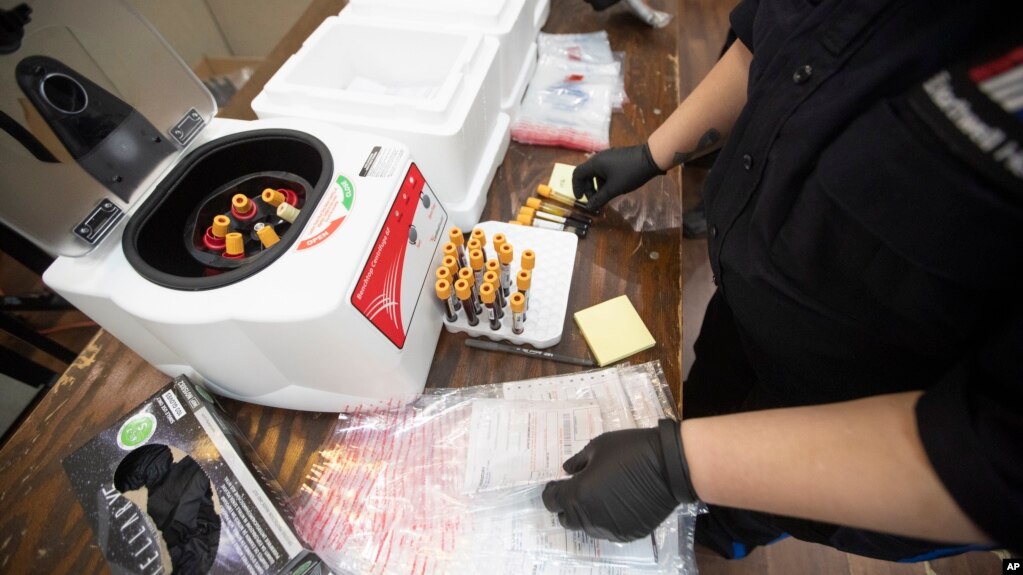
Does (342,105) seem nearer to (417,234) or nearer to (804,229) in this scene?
(417,234)

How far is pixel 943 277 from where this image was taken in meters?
0.38

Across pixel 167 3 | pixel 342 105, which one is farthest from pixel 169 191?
pixel 167 3

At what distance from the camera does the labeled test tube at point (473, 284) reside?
2.14ft

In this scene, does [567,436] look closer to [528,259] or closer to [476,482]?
[476,482]

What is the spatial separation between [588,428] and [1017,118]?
503mm

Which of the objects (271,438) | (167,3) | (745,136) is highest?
(745,136)

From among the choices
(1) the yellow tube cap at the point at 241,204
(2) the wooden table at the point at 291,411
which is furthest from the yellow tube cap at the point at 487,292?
(1) the yellow tube cap at the point at 241,204

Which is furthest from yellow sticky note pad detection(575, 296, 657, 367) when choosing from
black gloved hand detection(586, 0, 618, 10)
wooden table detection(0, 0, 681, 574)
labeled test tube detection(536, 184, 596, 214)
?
black gloved hand detection(586, 0, 618, 10)

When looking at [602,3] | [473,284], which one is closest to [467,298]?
[473,284]

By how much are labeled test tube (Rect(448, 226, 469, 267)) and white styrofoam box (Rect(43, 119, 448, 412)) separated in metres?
0.04

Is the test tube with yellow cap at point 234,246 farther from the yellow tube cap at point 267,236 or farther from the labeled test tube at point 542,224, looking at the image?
the labeled test tube at point 542,224

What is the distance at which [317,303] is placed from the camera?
0.50m

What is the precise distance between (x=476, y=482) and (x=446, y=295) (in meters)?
0.25

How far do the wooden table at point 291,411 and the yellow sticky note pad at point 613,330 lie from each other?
0.06 feet
